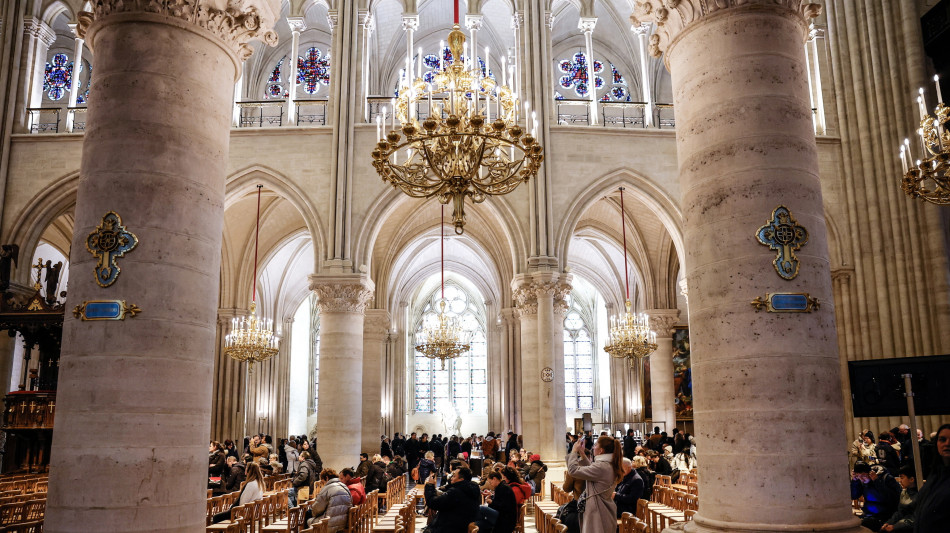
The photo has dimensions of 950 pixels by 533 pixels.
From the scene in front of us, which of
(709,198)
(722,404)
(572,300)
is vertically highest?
(572,300)

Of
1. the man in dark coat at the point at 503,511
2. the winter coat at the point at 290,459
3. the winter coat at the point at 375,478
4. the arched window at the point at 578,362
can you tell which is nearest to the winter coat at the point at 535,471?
the winter coat at the point at 375,478

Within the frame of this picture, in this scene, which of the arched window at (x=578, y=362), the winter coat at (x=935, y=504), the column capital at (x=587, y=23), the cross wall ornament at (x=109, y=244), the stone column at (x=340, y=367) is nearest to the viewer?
the winter coat at (x=935, y=504)

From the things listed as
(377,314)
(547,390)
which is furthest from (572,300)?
(547,390)

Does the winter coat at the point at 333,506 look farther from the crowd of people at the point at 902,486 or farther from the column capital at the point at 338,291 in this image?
the column capital at the point at 338,291

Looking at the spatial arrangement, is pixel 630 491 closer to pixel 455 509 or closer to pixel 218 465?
pixel 455 509

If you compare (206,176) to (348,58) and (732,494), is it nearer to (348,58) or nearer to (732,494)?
(732,494)

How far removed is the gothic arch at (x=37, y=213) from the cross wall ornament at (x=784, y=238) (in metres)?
14.7

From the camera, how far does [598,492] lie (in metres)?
5.91

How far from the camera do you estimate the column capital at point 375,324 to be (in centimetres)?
2058

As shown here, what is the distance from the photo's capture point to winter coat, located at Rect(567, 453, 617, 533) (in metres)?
5.83

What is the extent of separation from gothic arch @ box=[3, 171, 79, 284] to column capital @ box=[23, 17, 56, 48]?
3.47 m

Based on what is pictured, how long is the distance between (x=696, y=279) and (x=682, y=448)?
11.0 meters

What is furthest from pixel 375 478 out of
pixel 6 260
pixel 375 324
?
pixel 375 324

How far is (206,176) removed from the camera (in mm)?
5531
